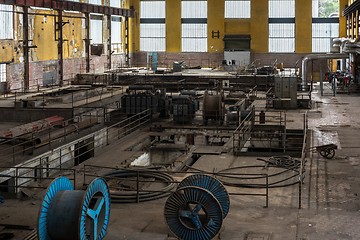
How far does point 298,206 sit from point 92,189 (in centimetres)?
584

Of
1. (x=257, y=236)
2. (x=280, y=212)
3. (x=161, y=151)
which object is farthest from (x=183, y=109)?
(x=257, y=236)

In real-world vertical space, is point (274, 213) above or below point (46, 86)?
below

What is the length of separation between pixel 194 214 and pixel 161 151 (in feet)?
43.2

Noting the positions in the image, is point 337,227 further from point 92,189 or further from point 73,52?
point 73,52

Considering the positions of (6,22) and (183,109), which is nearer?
(183,109)

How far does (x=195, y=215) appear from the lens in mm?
12570

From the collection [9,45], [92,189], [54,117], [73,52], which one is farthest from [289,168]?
[73,52]

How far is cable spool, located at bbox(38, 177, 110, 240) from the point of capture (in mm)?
11156

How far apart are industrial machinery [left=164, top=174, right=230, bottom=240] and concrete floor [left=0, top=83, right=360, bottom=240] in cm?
52

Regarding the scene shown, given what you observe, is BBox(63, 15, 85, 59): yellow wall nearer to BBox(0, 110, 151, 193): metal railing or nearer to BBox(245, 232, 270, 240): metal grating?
BBox(0, 110, 151, 193): metal railing

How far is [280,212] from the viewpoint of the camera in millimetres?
14836

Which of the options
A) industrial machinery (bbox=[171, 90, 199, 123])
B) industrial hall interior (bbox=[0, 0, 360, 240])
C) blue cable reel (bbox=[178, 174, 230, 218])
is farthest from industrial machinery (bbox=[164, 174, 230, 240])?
industrial machinery (bbox=[171, 90, 199, 123])

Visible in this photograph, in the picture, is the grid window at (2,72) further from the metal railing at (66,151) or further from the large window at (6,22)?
the metal railing at (66,151)

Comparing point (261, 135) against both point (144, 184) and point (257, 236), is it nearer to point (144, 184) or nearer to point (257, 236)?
point (144, 184)
